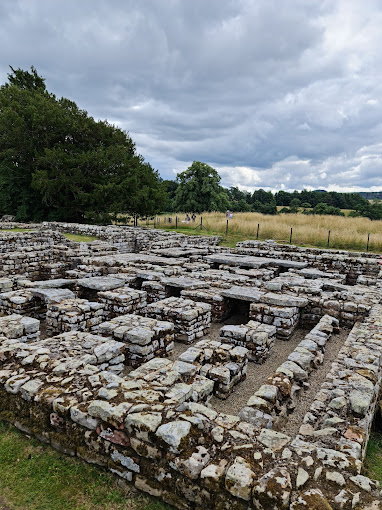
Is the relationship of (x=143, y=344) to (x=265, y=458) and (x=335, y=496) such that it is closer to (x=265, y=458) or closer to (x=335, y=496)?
(x=265, y=458)

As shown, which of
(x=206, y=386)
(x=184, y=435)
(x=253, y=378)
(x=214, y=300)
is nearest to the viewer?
(x=184, y=435)

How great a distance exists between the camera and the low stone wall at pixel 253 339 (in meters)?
5.90

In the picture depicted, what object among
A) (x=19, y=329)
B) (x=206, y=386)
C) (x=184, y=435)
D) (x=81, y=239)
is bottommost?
(x=206, y=386)

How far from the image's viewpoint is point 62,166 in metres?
24.4

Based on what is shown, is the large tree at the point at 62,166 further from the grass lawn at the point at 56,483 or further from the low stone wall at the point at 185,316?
the grass lawn at the point at 56,483

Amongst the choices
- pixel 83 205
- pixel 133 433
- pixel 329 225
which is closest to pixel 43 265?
pixel 133 433

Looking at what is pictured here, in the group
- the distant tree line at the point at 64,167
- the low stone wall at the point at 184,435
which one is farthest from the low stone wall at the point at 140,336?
the distant tree line at the point at 64,167

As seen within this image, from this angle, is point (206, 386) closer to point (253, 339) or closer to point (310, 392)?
point (310, 392)

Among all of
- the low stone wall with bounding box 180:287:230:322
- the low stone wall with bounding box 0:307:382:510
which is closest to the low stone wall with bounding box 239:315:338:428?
the low stone wall with bounding box 0:307:382:510

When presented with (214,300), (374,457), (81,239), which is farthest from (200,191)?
(374,457)

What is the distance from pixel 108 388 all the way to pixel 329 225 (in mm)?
23892

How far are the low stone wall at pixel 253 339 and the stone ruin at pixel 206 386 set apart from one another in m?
0.03

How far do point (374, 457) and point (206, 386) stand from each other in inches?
83.6

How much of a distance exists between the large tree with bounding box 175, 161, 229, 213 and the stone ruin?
3657cm
